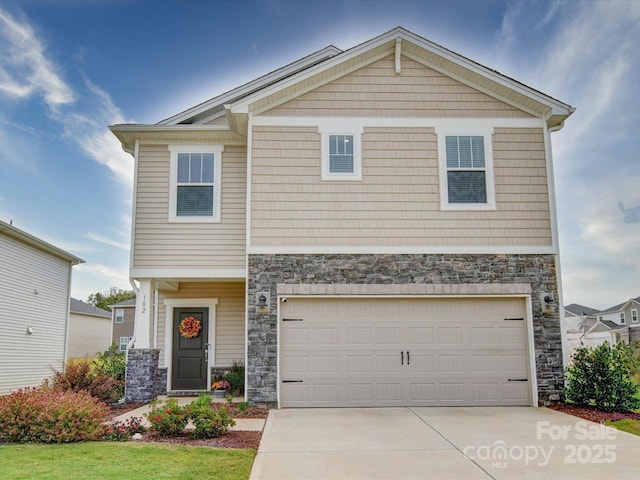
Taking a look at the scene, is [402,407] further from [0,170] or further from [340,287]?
[0,170]

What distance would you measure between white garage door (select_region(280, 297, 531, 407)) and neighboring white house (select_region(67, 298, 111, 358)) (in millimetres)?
20597

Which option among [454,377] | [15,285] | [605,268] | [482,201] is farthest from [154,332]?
[605,268]

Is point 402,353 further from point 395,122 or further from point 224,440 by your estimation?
point 395,122

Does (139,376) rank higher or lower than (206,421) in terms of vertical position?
higher

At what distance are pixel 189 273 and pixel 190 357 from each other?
2.60 metres

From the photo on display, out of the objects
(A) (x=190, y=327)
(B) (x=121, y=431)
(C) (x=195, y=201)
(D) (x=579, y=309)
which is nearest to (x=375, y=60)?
(C) (x=195, y=201)

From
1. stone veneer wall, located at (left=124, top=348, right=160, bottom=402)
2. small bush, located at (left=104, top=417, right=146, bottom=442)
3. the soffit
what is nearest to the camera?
small bush, located at (left=104, top=417, right=146, bottom=442)

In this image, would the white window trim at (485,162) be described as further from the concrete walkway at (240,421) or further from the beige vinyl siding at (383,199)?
the concrete walkway at (240,421)

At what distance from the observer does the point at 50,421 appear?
24.0 ft

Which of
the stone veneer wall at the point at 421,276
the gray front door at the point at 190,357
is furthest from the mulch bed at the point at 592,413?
the gray front door at the point at 190,357

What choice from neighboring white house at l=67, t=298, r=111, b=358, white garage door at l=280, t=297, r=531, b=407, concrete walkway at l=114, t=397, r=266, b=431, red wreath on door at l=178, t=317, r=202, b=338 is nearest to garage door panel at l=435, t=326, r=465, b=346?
white garage door at l=280, t=297, r=531, b=407

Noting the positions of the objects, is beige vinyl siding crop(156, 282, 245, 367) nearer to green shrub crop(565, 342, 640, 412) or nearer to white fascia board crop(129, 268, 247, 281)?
white fascia board crop(129, 268, 247, 281)

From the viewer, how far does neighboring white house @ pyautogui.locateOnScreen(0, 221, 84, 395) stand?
1390 cm

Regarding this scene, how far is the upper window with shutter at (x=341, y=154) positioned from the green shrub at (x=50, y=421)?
6178 mm
